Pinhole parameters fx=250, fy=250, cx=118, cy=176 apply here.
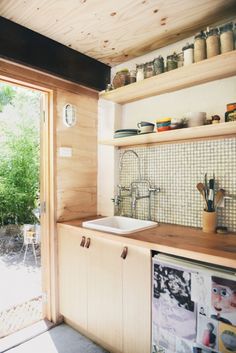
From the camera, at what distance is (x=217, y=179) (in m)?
1.89

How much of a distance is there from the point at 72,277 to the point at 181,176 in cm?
125

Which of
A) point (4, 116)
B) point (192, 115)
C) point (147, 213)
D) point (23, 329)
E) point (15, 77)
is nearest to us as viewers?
point (192, 115)

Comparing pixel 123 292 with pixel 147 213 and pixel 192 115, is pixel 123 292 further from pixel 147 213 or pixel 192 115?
pixel 192 115

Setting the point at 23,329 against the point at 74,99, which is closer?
the point at 23,329

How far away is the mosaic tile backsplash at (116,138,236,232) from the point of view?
72.5 inches

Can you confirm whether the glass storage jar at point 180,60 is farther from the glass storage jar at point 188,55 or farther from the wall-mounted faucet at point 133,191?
the wall-mounted faucet at point 133,191

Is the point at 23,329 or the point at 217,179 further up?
the point at 217,179

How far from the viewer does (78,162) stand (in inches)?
96.7

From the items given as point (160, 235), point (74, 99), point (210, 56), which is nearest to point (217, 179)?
point (160, 235)

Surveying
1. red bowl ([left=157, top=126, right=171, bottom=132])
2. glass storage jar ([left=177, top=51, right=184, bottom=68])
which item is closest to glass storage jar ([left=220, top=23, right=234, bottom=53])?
glass storage jar ([left=177, top=51, right=184, bottom=68])

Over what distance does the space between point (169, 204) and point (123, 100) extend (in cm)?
108

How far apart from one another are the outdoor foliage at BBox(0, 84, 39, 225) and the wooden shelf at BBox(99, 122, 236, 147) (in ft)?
7.54

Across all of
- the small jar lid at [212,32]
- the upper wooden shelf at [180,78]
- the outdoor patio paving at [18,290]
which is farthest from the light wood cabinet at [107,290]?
the small jar lid at [212,32]

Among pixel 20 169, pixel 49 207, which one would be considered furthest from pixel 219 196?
pixel 20 169
